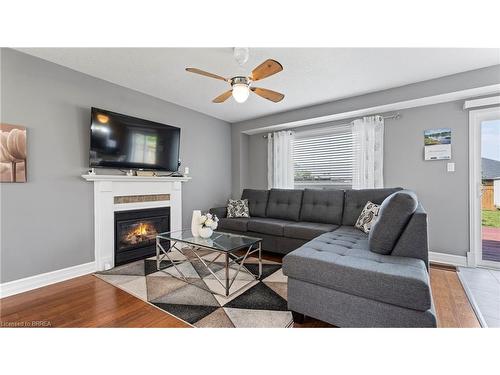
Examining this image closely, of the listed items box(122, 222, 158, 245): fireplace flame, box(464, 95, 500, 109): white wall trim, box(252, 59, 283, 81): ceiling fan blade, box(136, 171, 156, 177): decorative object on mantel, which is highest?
box(464, 95, 500, 109): white wall trim

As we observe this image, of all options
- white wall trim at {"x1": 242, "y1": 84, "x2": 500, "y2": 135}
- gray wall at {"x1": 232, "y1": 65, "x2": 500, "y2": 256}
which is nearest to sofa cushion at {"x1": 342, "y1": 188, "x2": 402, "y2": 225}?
gray wall at {"x1": 232, "y1": 65, "x2": 500, "y2": 256}

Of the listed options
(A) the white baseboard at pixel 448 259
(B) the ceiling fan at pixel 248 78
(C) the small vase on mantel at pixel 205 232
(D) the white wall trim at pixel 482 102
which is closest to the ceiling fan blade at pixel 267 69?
(B) the ceiling fan at pixel 248 78

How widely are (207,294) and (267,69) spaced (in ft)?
6.81

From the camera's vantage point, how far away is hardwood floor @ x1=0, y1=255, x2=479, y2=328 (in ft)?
5.68

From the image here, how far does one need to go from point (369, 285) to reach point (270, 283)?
1.20 metres

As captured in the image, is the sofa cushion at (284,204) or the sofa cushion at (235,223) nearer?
the sofa cushion at (235,223)

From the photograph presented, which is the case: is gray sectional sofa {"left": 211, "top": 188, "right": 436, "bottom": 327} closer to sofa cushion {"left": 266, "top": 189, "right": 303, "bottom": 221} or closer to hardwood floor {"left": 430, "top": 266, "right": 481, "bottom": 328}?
hardwood floor {"left": 430, "top": 266, "right": 481, "bottom": 328}

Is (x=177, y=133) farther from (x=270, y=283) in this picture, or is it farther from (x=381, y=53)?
(x=381, y=53)

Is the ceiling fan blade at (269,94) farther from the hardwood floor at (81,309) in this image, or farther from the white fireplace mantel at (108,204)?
the hardwood floor at (81,309)

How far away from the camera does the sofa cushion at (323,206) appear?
341 cm

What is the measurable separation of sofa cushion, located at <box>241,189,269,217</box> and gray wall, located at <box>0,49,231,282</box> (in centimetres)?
240

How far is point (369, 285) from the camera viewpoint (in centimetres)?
142

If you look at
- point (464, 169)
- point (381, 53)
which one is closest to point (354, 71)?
point (381, 53)

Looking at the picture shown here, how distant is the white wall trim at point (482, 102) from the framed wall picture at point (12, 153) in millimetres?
5010
